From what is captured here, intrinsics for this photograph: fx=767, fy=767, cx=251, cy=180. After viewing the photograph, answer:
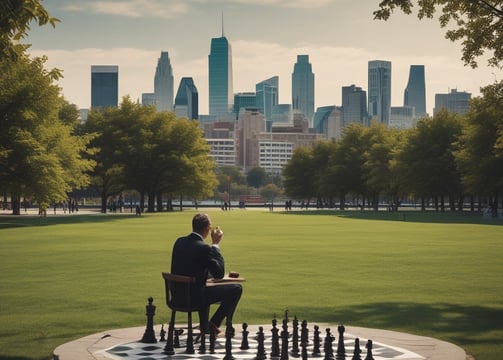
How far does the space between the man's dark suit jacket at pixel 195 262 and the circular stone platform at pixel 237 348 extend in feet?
2.68

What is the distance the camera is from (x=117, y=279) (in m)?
22.7

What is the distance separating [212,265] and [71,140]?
58707mm

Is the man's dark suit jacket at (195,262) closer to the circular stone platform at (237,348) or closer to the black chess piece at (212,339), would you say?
the black chess piece at (212,339)

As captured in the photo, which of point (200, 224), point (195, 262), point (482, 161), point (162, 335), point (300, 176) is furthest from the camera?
point (300, 176)

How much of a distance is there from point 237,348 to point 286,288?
9.05m

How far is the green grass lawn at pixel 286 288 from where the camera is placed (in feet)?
47.6

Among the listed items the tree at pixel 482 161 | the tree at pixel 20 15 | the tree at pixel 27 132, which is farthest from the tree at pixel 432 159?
the tree at pixel 20 15

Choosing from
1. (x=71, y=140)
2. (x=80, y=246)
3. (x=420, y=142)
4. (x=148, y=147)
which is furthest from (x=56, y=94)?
(x=420, y=142)

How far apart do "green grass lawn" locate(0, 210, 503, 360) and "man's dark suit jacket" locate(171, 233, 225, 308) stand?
2.47 metres

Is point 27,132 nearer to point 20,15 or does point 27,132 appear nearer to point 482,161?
point 20,15

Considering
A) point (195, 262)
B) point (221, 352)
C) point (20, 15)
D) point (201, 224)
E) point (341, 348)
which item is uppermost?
point (20, 15)

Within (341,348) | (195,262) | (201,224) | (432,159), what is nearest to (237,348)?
(195,262)

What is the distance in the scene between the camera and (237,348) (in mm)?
11500

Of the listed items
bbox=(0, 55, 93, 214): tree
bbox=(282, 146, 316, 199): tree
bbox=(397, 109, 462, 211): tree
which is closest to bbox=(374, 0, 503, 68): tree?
bbox=(0, 55, 93, 214): tree
